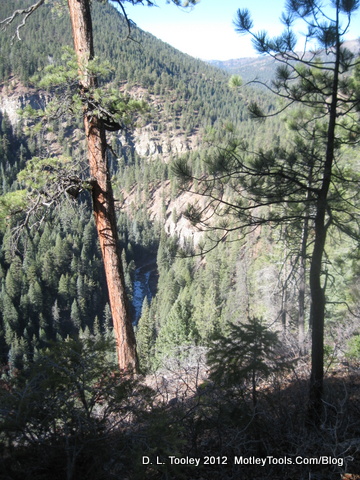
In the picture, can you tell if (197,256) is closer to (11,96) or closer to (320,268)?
(320,268)

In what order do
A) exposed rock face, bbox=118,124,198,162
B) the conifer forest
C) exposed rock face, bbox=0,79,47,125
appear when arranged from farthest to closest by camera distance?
exposed rock face, bbox=118,124,198,162, exposed rock face, bbox=0,79,47,125, the conifer forest

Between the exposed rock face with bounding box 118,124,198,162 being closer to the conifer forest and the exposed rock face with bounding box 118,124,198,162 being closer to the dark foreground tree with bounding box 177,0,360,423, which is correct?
the conifer forest

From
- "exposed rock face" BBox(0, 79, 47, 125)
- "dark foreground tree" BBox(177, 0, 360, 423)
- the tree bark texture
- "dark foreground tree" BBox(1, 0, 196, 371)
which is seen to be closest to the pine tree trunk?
"dark foreground tree" BBox(1, 0, 196, 371)

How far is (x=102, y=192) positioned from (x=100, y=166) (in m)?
0.32

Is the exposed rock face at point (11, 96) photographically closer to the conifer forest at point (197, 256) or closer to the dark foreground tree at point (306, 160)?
Result: the conifer forest at point (197, 256)

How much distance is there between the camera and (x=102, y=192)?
3609 millimetres

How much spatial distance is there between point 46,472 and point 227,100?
159 m

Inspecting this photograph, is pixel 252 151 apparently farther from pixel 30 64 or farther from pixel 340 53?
pixel 30 64

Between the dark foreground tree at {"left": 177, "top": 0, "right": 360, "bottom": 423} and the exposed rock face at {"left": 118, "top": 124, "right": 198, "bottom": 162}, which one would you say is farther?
the exposed rock face at {"left": 118, "top": 124, "right": 198, "bottom": 162}

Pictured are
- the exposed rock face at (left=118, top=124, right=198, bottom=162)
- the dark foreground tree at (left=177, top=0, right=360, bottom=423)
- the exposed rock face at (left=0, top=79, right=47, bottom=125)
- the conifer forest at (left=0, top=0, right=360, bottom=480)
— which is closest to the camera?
the conifer forest at (left=0, top=0, right=360, bottom=480)

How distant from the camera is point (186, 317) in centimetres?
1692

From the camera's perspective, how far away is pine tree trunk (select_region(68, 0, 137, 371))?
3.45 meters

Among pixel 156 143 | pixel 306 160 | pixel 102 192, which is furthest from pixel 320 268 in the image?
pixel 156 143

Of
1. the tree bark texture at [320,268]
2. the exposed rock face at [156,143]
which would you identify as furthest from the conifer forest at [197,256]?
the exposed rock face at [156,143]
